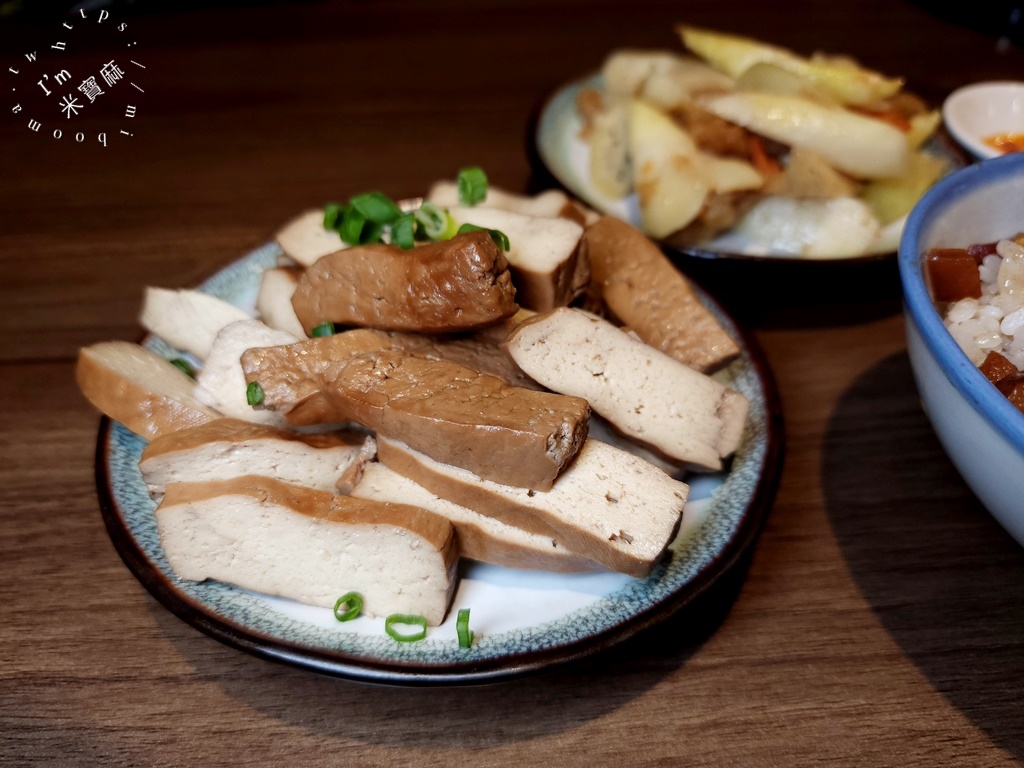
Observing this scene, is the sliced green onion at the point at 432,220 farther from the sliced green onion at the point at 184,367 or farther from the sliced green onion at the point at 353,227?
the sliced green onion at the point at 184,367

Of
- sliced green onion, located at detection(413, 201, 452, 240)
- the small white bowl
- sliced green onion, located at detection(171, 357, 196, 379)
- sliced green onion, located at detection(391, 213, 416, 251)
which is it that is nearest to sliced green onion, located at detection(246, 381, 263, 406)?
sliced green onion, located at detection(171, 357, 196, 379)

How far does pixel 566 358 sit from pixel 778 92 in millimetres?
1619

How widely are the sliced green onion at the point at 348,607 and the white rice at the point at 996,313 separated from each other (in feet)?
4.20

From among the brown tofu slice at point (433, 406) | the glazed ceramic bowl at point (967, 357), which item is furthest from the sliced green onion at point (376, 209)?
the glazed ceramic bowl at point (967, 357)

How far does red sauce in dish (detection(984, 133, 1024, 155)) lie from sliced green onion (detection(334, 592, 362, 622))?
9.25 ft

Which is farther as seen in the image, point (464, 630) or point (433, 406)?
point (433, 406)

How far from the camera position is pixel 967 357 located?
4.27ft

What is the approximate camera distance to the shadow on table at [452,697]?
133 cm

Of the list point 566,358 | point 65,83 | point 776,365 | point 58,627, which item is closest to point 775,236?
point 776,365

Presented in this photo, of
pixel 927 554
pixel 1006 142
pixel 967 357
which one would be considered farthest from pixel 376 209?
pixel 1006 142

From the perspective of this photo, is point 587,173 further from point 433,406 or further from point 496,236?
point 433,406

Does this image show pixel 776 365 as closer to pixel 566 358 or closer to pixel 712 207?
pixel 712 207

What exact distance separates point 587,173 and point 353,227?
3.82 feet

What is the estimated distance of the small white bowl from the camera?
2.84m
